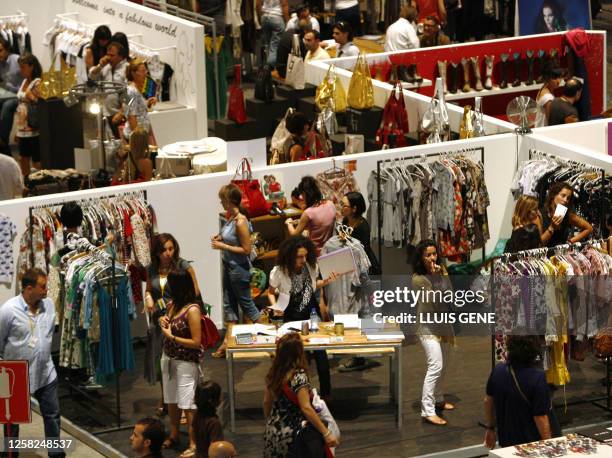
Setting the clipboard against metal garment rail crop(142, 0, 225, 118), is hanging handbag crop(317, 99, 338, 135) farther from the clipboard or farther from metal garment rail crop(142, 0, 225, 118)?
the clipboard

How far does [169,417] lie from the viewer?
41.7 ft

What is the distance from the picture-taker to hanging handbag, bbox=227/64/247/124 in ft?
59.9

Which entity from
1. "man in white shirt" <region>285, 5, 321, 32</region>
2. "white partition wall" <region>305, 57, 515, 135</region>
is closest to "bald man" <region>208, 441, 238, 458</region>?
"white partition wall" <region>305, 57, 515, 135</region>

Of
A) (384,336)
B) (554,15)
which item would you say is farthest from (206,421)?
(554,15)

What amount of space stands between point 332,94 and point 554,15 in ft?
16.8

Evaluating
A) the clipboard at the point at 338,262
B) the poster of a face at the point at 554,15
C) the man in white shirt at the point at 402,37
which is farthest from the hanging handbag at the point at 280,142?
the poster of a face at the point at 554,15

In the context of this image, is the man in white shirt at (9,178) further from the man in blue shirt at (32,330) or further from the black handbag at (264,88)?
the black handbag at (264,88)

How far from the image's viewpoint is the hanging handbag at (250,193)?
48.4 ft

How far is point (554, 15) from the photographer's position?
22031 millimetres

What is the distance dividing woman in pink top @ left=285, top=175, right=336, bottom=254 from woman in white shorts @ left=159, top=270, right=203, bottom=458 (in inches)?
89.1

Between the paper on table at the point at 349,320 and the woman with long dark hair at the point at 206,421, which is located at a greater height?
the paper on table at the point at 349,320

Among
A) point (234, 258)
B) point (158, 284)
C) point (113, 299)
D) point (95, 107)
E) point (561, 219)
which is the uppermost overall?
point (95, 107)

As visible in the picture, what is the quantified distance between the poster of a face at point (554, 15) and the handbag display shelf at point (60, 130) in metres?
6.58

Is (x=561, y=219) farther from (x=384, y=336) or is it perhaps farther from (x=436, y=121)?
(x=436, y=121)
